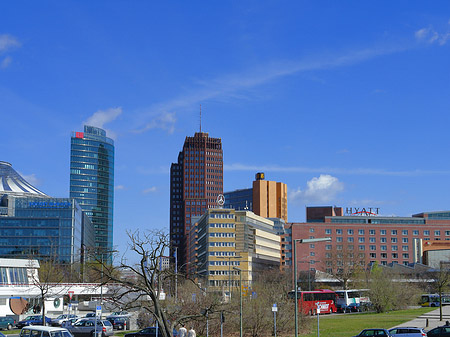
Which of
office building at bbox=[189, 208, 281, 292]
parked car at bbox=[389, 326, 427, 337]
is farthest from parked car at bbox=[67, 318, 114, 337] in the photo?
office building at bbox=[189, 208, 281, 292]

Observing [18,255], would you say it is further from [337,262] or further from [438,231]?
[438,231]

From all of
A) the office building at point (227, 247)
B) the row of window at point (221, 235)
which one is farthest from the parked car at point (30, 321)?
the row of window at point (221, 235)

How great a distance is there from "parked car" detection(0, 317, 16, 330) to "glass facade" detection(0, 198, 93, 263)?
308 feet

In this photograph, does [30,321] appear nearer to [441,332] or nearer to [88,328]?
[88,328]

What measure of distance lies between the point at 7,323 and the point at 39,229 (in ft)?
328

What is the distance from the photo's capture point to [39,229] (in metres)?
164

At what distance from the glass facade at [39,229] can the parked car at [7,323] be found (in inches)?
3691

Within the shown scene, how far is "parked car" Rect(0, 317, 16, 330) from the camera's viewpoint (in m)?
66.9

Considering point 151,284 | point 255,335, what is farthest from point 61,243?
point 151,284

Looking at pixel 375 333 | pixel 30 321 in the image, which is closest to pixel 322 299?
pixel 30 321

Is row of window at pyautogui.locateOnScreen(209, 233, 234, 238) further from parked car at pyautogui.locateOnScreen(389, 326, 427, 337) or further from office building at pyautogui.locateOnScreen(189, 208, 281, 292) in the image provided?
parked car at pyautogui.locateOnScreen(389, 326, 427, 337)

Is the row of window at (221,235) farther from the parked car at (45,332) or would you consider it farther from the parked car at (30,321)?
the parked car at (45,332)

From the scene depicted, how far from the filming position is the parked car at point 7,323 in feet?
219

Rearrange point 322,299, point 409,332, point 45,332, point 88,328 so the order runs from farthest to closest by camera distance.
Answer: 1. point 322,299
2. point 88,328
3. point 409,332
4. point 45,332
